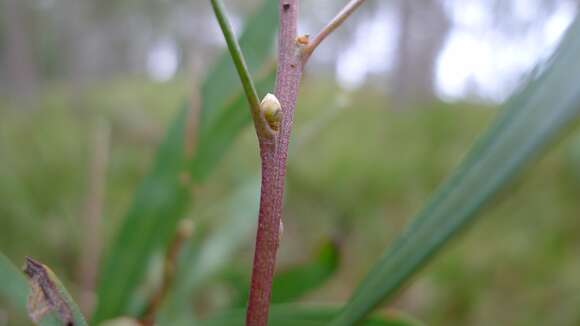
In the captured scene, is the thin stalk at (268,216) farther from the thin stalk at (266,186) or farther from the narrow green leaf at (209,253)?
the narrow green leaf at (209,253)

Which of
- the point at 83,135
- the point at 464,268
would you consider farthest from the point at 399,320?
the point at 83,135

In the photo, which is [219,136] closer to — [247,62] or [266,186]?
[247,62]

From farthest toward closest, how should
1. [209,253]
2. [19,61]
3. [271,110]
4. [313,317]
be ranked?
[19,61] < [209,253] < [313,317] < [271,110]

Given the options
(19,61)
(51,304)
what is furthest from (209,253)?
(19,61)

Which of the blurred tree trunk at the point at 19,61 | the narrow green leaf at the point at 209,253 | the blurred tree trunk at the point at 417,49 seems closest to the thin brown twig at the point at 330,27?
the narrow green leaf at the point at 209,253

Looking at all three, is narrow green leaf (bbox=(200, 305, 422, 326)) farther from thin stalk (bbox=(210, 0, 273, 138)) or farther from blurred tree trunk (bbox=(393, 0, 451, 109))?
blurred tree trunk (bbox=(393, 0, 451, 109))
